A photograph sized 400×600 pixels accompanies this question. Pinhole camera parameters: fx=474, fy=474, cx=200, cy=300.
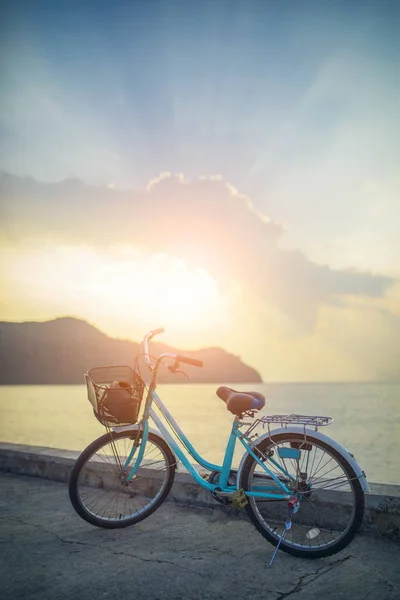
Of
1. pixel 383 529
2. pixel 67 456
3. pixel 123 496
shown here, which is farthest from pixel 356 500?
pixel 67 456

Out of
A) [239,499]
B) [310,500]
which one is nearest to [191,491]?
[239,499]

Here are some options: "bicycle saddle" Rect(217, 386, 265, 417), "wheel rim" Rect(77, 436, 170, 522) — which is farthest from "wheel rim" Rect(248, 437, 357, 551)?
"wheel rim" Rect(77, 436, 170, 522)

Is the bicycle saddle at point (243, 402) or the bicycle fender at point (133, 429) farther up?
the bicycle saddle at point (243, 402)

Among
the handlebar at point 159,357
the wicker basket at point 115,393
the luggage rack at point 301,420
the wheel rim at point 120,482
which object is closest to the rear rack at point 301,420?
the luggage rack at point 301,420

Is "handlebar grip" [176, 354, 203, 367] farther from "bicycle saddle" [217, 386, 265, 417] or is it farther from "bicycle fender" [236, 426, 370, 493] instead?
"bicycle fender" [236, 426, 370, 493]

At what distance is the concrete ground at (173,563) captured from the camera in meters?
2.59

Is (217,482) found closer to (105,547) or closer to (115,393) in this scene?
(105,547)

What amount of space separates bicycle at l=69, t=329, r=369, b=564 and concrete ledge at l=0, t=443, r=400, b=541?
13 centimetres

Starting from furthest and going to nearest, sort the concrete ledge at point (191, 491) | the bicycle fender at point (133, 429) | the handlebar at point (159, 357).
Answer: the bicycle fender at point (133, 429), the handlebar at point (159, 357), the concrete ledge at point (191, 491)

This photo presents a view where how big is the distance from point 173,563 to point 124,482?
95 centimetres

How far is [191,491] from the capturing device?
403cm

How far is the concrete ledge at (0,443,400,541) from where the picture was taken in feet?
10.7

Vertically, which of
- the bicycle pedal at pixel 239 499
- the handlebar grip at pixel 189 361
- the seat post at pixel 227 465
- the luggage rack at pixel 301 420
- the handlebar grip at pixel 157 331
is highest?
the handlebar grip at pixel 157 331

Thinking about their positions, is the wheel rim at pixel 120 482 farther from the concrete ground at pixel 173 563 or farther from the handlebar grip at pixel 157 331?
the handlebar grip at pixel 157 331
